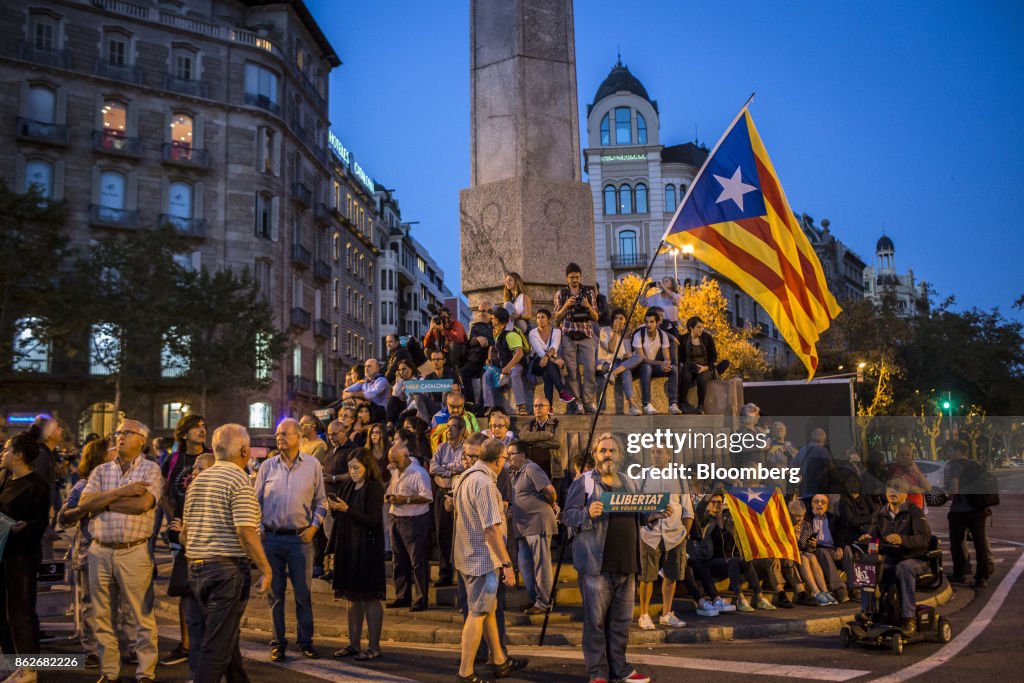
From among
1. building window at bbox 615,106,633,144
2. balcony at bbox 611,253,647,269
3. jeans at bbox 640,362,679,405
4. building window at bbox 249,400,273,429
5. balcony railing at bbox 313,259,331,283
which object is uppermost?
building window at bbox 615,106,633,144

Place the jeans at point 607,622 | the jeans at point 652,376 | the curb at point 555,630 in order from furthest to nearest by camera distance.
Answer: the jeans at point 652,376 → the curb at point 555,630 → the jeans at point 607,622

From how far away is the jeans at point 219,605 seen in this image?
5883 millimetres

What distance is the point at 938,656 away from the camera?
8344mm

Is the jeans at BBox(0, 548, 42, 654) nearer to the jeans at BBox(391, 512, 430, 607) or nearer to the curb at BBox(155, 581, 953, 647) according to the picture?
the curb at BBox(155, 581, 953, 647)

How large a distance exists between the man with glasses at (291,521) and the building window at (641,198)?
2434 inches

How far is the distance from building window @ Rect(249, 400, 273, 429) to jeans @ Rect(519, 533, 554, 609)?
38.0 m

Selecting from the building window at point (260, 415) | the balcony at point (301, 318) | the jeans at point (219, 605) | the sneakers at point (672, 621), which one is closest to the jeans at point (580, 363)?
the sneakers at point (672, 621)

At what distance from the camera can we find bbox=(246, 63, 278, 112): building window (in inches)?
1876

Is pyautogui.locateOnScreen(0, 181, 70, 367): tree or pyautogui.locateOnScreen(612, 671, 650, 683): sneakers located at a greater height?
pyautogui.locateOnScreen(0, 181, 70, 367): tree

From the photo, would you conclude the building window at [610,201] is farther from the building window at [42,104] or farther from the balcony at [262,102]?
the building window at [42,104]

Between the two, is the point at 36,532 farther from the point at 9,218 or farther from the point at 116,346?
the point at 116,346

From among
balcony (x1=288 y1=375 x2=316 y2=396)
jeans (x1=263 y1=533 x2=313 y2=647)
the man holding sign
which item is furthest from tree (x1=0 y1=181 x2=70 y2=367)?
the man holding sign

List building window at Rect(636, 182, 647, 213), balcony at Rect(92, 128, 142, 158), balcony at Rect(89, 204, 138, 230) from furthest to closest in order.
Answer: building window at Rect(636, 182, 647, 213) < balcony at Rect(92, 128, 142, 158) < balcony at Rect(89, 204, 138, 230)

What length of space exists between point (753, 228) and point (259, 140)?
4149 centimetres
